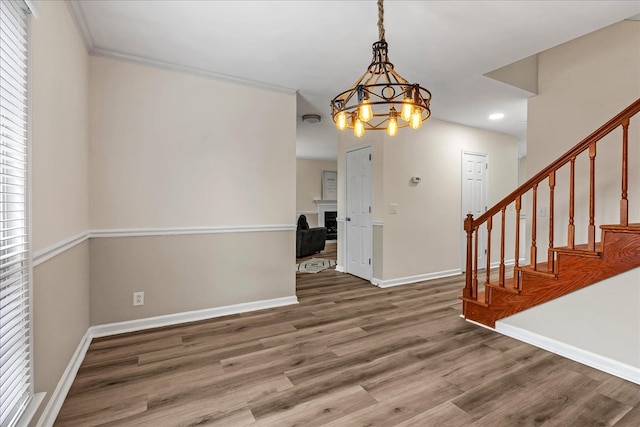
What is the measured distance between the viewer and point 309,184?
9.09m

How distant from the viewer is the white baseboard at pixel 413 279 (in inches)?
169

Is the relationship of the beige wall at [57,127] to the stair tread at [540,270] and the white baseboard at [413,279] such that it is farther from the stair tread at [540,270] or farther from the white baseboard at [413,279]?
the white baseboard at [413,279]

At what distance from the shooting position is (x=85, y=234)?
2500 millimetres

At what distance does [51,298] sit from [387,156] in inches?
149

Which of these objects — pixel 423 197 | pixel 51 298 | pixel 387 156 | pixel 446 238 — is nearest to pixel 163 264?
pixel 51 298

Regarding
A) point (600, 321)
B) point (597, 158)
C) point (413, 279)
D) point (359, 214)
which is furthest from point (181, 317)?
point (597, 158)

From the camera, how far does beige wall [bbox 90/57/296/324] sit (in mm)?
2713

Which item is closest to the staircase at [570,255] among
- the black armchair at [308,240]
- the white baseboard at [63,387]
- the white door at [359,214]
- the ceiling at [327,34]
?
the ceiling at [327,34]

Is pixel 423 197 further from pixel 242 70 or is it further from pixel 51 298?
pixel 51 298

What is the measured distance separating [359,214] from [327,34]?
2839 millimetres

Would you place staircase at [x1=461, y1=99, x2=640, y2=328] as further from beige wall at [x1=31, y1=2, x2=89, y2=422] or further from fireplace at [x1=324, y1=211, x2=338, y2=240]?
fireplace at [x1=324, y1=211, x2=338, y2=240]

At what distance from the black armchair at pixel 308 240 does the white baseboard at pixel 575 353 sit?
4339 mm

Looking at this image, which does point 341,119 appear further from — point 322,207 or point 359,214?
point 322,207

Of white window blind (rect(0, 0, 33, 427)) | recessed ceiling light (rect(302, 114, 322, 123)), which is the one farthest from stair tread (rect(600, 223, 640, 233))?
recessed ceiling light (rect(302, 114, 322, 123))
